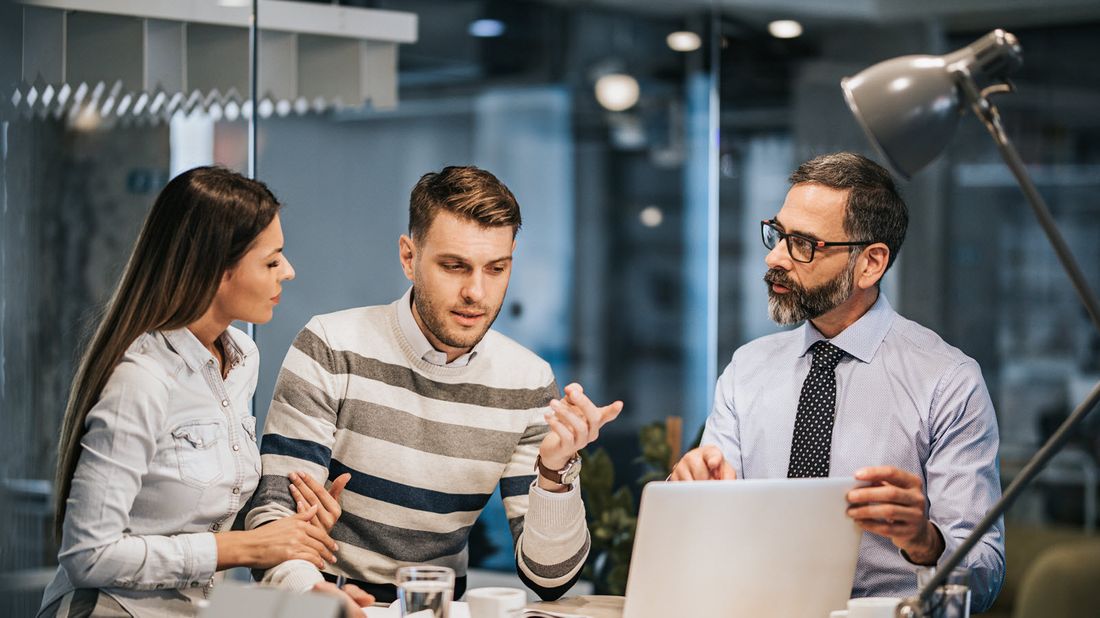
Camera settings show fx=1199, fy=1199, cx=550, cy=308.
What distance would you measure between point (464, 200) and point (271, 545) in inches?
29.4

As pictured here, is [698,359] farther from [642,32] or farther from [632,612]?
[632,612]

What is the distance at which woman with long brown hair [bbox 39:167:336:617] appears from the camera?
1.97 meters

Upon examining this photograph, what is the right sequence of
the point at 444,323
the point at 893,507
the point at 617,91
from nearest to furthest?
1. the point at 893,507
2. the point at 444,323
3. the point at 617,91

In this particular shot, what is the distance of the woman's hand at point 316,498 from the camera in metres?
2.18

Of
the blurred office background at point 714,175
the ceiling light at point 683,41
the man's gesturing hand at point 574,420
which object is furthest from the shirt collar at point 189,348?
the ceiling light at point 683,41

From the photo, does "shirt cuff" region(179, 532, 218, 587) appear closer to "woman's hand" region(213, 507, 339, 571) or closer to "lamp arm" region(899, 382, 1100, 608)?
"woman's hand" region(213, 507, 339, 571)

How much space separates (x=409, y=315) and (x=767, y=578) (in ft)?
3.04

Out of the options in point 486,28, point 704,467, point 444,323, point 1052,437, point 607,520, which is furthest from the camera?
point 486,28

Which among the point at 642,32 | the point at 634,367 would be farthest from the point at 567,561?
the point at 642,32

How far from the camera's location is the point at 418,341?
239 centimetres

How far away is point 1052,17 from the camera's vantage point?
4395mm

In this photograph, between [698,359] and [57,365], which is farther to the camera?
[698,359]

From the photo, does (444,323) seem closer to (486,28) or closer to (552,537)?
(552,537)

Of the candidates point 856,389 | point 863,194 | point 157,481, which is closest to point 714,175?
point 863,194
